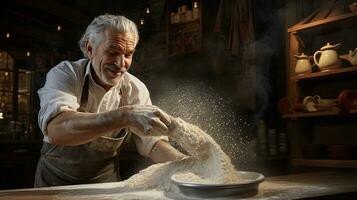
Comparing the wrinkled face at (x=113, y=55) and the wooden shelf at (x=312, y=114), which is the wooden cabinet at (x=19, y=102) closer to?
the wooden shelf at (x=312, y=114)

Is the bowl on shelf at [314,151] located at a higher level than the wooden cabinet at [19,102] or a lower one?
lower

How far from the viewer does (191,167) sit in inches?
72.1

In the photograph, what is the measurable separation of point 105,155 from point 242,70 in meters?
2.23

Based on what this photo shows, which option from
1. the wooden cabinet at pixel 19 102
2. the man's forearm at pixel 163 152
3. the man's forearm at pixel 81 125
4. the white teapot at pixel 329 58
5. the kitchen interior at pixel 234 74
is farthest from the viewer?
the wooden cabinet at pixel 19 102

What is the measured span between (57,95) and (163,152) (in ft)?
2.21

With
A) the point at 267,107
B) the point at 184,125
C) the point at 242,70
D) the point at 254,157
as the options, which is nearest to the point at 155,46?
the point at 242,70

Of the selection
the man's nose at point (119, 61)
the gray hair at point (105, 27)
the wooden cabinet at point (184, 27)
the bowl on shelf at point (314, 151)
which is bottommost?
the bowl on shelf at point (314, 151)

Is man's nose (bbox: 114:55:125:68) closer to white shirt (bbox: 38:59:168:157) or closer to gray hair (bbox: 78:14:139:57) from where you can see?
gray hair (bbox: 78:14:139:57)

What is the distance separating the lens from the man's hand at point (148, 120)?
5.44 feet

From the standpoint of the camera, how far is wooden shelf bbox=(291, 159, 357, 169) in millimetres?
3086

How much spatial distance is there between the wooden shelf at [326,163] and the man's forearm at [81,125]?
2.09 m

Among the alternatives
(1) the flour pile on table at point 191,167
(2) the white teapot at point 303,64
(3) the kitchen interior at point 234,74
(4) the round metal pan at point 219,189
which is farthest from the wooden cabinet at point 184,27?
(4) the round metal pan at point 219,189

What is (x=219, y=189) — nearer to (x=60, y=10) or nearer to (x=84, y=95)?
(x=84, y=95)

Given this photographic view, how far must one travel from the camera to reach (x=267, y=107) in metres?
4.12
